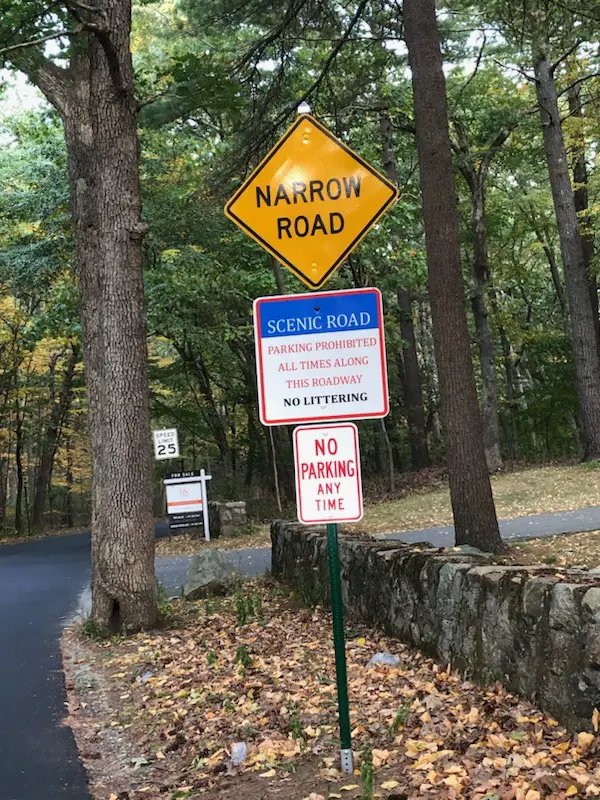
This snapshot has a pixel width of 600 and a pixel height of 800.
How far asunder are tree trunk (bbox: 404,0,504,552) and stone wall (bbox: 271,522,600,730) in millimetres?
1496

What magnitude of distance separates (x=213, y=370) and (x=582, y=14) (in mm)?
18597

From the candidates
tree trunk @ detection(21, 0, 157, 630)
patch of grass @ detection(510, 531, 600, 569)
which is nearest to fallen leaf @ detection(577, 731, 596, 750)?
patch of grass @ detection(510, 531, 600, 569)

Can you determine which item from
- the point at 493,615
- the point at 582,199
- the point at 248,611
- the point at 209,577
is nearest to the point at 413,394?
the point at 582,199

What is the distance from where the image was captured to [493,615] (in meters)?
4.30

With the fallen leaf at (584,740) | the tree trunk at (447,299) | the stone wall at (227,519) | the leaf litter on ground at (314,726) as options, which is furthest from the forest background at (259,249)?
the fallen leaf at (584,740)

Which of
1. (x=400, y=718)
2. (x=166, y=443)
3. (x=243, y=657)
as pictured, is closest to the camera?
(x=400, y=718)

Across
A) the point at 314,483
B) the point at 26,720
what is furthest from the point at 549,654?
the point at 26,720

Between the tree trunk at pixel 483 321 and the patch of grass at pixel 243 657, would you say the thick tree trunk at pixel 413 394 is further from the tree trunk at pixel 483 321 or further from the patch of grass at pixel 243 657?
the patch of grass at pixel 243 657

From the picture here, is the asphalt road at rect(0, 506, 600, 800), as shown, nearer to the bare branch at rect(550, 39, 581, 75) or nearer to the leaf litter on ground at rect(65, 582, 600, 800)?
the leaf litter on ground at rect(65, 582, 600, 800)

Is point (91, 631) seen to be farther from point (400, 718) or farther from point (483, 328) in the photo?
point (483, 328)

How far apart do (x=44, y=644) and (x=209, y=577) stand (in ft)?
7.55

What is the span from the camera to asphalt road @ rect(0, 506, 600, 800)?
4219 mm

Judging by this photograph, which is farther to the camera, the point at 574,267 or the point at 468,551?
the point at 574,267

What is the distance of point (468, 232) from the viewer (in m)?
24.3
